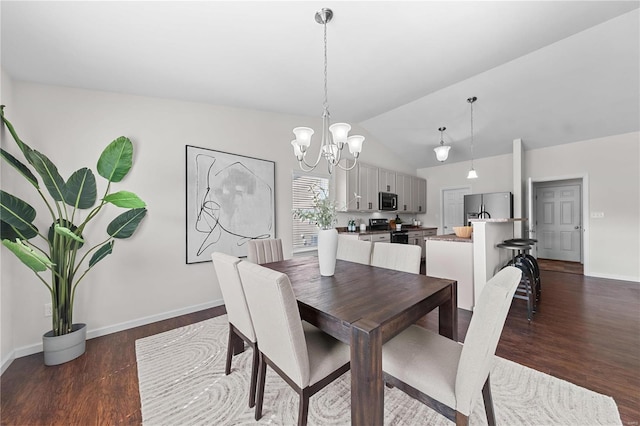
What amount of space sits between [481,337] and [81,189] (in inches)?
121

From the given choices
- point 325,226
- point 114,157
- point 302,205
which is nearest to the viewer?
point 325,226

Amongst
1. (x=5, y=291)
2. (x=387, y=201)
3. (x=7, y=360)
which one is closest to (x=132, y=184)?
(x=5, y=291)

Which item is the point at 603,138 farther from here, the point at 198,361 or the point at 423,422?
the point at 198,361

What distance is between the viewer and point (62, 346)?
6.68 feet

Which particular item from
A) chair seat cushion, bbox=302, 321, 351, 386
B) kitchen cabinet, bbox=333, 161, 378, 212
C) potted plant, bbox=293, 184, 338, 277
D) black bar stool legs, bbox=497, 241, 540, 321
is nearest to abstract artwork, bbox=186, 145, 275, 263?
kitchen cabinet, bbox=333, 161, 378, 212

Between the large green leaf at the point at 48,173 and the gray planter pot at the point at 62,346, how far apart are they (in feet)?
3.88

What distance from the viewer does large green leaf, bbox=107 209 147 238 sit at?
2268 millimetres

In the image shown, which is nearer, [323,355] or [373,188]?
[323,355]

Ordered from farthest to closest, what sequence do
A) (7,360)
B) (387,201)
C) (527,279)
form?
1. (387,201)
2. (527,279)
3. (7,360)

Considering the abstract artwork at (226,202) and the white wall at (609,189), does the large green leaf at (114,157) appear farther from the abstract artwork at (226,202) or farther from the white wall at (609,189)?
the white wall at (609,189)

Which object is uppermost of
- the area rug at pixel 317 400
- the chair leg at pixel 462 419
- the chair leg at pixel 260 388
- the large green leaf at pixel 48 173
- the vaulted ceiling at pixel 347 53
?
the vaulted ceiling at pixel 347 53

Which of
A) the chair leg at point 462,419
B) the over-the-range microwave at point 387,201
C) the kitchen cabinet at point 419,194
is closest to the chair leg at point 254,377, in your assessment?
the chair leg at point 462,419

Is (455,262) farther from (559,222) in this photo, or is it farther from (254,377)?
(559,222)

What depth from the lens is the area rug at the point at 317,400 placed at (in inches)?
56.9
